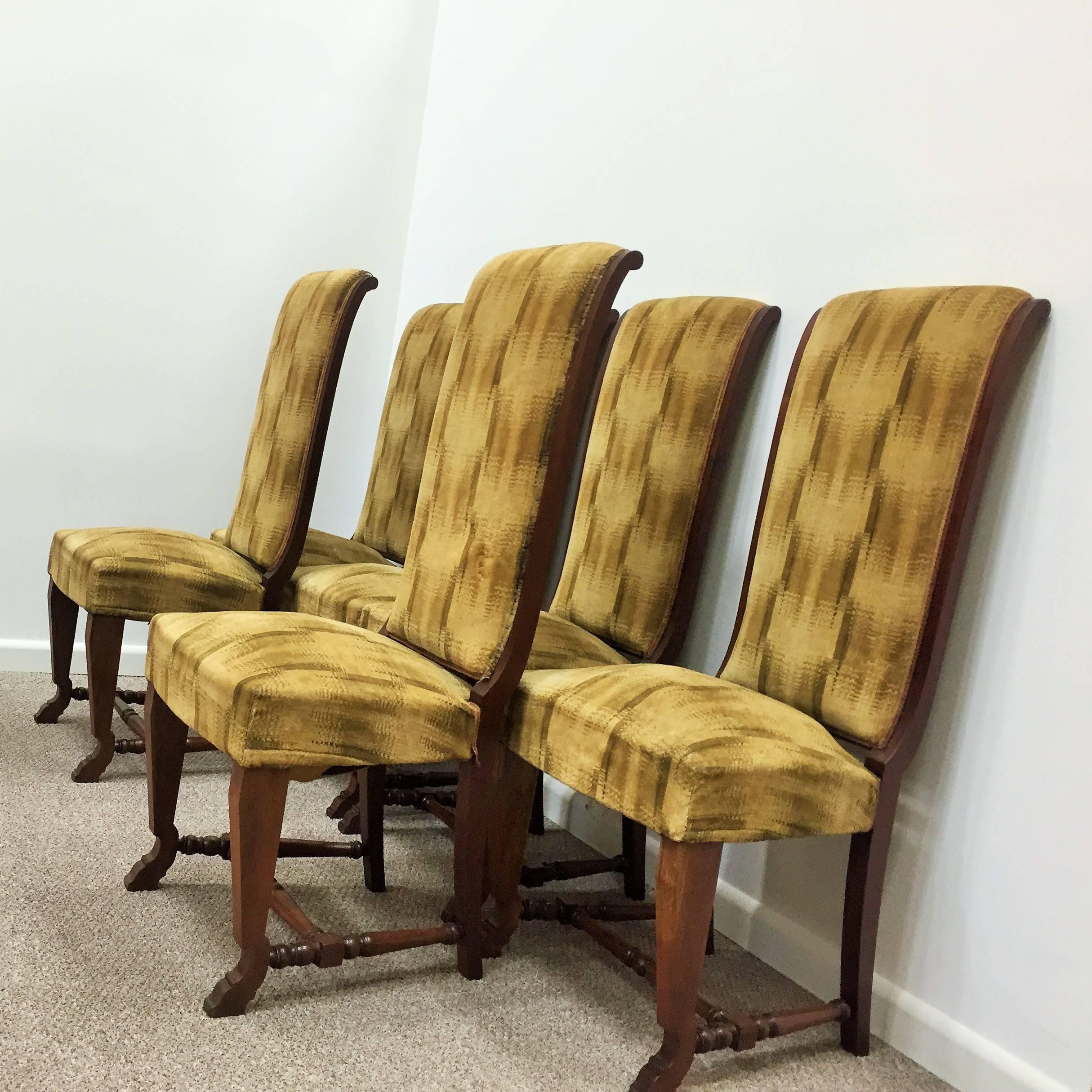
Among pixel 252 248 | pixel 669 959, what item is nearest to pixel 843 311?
pixel 669 959

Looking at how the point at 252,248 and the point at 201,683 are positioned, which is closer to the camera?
the point at 201,683

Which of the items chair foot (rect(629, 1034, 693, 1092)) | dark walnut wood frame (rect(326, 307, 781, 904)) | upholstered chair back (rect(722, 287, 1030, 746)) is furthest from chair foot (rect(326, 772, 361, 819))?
chair foot (rect(629, 1034, 693, 1092))

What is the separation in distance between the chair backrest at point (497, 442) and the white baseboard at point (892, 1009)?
0.73m

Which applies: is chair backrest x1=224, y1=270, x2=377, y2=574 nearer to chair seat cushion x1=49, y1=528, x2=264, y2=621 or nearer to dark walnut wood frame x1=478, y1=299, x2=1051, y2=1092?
chair seat cushion x1=49, y1=528, x2=264, y2=621

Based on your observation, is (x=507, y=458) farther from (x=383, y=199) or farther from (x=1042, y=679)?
(x=383, y=199)

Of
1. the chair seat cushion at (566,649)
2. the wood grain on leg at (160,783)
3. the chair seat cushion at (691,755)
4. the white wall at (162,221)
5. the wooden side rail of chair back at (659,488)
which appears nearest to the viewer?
the chair seat cushion at (691,755)

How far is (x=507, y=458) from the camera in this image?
5.17 feet

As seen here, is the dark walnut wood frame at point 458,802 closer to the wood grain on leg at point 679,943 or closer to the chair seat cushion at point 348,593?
the wood grain on leg at point 679,943

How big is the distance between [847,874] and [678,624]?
53 cm

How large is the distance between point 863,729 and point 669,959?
433 millimetres

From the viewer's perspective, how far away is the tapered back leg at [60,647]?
8.39ft

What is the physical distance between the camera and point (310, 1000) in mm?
1528

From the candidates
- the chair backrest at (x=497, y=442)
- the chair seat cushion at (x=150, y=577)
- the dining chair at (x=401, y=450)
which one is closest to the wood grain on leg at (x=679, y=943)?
the chair backrest at (x=497, y=442)

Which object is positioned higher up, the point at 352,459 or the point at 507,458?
the point at 507,458
